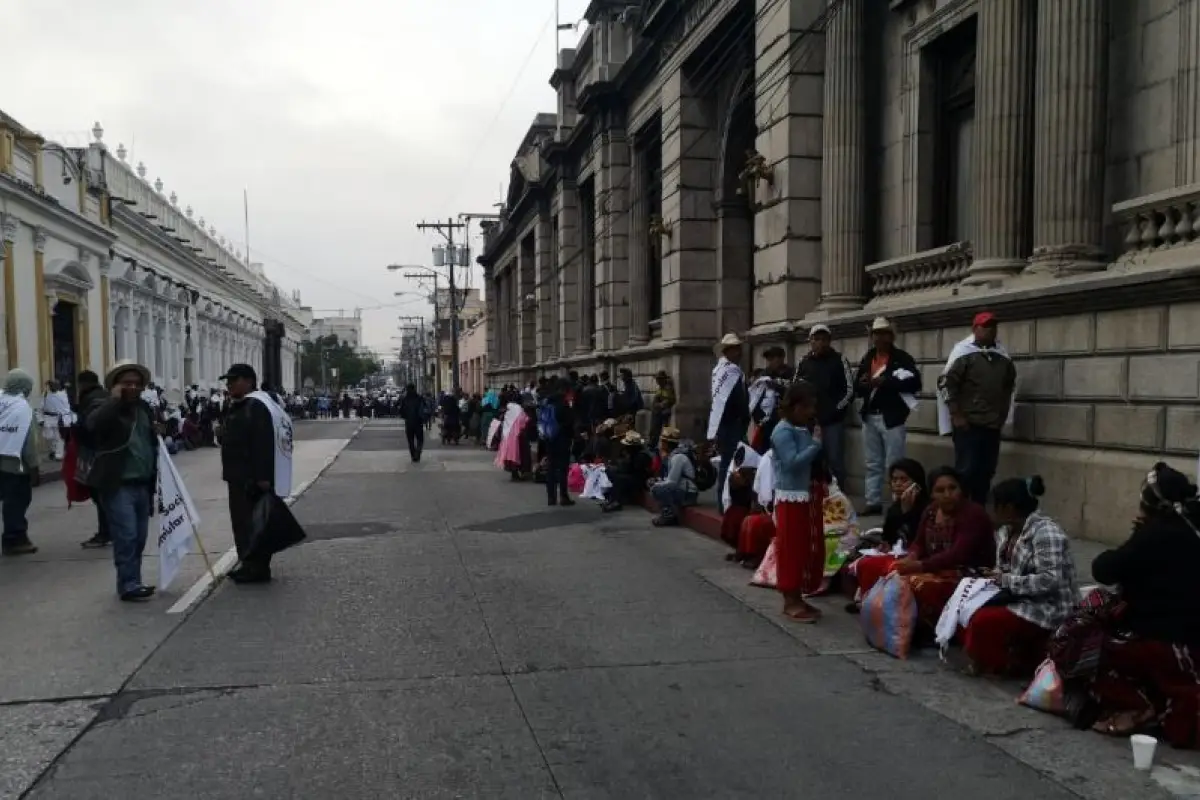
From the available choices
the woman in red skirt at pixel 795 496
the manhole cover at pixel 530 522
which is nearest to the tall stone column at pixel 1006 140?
the woman in red skirt at pixel 795 496

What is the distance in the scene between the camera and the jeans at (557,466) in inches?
537

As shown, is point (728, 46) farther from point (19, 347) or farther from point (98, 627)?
point (19, 347)

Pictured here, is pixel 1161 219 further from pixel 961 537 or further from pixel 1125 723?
pixel 1125 723

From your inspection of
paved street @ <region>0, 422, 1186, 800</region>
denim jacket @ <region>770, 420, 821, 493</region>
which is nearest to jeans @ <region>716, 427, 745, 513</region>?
paved street @ <region>0, 422, 1186, 800</region>

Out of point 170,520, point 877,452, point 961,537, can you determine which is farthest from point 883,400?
point 170,520

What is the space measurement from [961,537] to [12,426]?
889cm

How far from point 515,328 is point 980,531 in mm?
40020

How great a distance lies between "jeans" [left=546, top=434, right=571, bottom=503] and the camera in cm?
1364

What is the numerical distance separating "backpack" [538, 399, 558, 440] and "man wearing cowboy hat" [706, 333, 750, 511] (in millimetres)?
3289

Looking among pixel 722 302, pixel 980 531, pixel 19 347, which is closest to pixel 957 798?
pixel 980 531

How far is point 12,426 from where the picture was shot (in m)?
9.69

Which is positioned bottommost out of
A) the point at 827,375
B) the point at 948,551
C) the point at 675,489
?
the point at 675,489

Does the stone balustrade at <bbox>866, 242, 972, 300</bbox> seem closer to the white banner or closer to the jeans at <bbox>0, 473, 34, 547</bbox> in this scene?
the white banner

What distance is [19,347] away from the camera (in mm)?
23641
